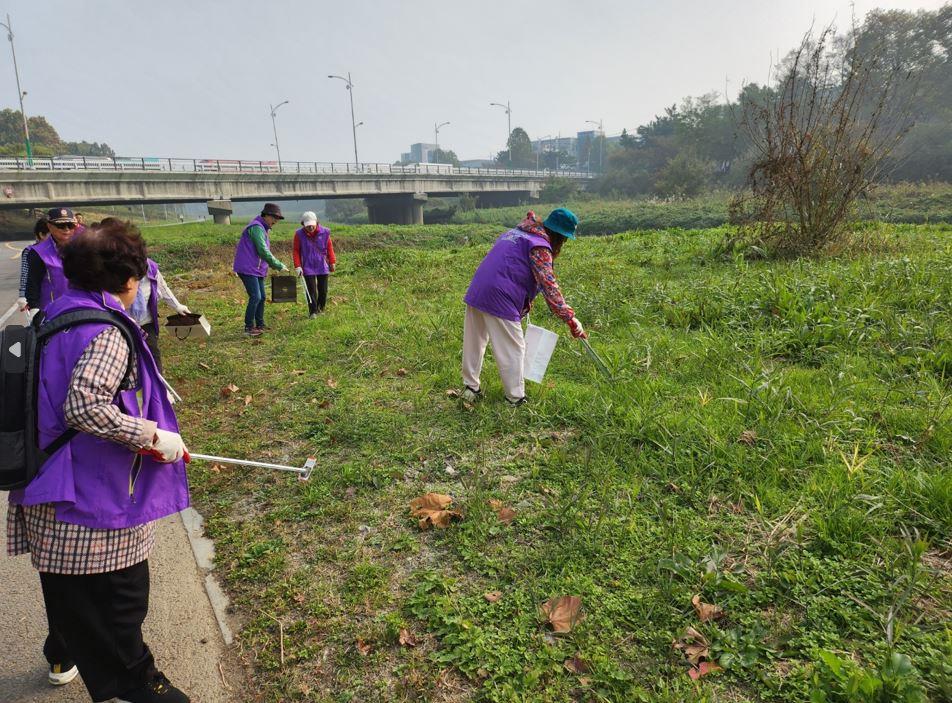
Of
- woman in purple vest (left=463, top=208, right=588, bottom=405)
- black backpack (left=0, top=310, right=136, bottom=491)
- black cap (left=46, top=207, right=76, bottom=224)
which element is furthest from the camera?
woman in purple vest (left=463, top=208, right=588, bottom=405)

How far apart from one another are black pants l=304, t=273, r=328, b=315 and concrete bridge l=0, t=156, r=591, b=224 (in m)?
26.0

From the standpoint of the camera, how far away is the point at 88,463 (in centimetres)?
201

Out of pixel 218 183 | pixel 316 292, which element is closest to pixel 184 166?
pixel 218 183

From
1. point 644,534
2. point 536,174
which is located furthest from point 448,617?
point 536,174

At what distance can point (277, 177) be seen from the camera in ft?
124

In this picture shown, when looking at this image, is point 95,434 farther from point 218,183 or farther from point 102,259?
point 218,183

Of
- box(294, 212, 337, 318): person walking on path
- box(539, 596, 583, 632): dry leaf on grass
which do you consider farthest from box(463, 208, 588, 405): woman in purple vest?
box(294, 212, 337, 318): person walking on path

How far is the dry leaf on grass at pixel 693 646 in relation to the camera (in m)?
2.38

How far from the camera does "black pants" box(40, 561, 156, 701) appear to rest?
6.75 ft

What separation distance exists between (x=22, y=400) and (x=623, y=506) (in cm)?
301

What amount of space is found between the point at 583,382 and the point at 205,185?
115ft

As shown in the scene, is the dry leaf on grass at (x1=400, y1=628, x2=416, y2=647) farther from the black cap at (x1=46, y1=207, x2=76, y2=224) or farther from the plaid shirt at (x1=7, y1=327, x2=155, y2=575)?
the black cap at (x1=46, y1=207, x2=76, y2=224)

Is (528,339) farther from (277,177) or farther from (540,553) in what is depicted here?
(277,177)

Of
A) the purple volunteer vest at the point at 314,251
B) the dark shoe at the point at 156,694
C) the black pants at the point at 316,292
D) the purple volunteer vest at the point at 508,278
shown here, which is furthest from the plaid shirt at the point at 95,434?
the black pants at the point at 316,292
